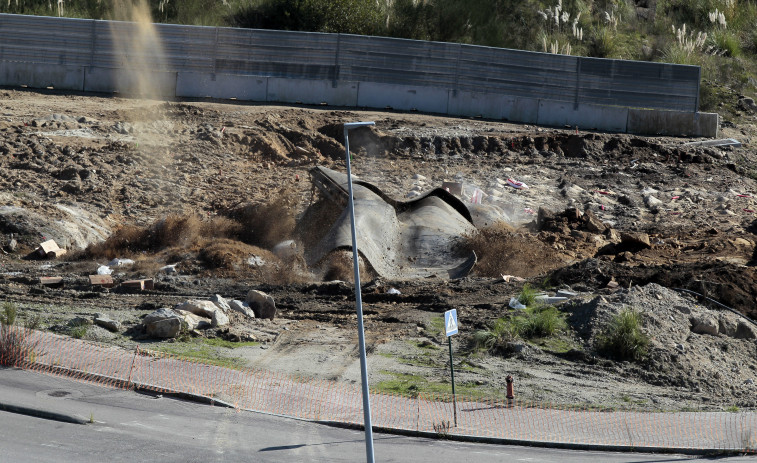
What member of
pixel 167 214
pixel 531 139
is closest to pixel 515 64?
pixel 531 139

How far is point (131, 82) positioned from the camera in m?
34.1

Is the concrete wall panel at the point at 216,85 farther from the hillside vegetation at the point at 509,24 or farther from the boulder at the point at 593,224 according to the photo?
the boulder at the point at 593,224

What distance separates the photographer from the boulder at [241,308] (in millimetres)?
19469

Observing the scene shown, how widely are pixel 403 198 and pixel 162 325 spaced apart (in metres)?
11.3

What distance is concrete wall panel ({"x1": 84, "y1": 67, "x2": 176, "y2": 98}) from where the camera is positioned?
34.1 metres

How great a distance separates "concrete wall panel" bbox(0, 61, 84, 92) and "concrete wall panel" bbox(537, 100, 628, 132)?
55.3 ft

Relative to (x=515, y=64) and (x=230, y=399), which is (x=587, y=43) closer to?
(x=515, y=64)

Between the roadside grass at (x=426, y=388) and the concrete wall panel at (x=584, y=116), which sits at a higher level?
the concrete wall panel at (x=584, y=116)

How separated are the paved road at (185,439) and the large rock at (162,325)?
2537mm

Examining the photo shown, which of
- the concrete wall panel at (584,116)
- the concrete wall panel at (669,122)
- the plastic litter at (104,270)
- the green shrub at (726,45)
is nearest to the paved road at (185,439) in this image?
the plastic litter at (104,270)

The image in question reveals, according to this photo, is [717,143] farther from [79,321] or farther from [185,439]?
[185,439]

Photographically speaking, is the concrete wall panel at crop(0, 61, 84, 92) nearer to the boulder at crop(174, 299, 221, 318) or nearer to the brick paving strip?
the boulder at crop(174, 299, 221, 318)

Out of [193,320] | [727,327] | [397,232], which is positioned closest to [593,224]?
[397,232]

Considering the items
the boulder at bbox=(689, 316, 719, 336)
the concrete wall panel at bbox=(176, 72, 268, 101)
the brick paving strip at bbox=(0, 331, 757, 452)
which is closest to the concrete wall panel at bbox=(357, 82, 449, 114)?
the concrete wall panel at bbox=(176, 72, 268, 101)
